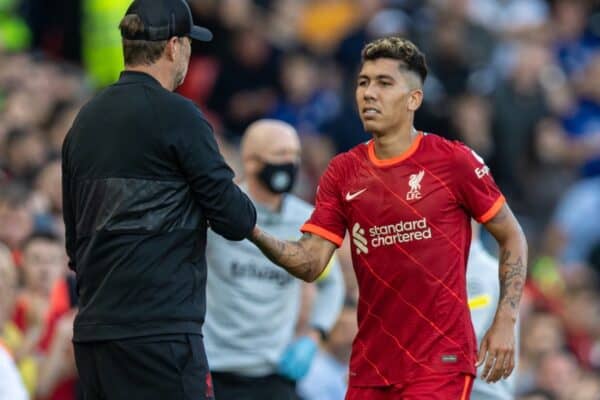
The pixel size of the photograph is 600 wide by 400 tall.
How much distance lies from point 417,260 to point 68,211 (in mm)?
1652

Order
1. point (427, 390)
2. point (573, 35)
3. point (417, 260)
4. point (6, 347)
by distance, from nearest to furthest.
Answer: point (427, 390) → point (417, 260) → point (6, 347) → point (573, 35)

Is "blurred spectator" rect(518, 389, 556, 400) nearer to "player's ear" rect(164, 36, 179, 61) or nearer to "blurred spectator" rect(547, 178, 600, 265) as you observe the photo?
"blurred spectator" rect(547, 178, 600, 265)

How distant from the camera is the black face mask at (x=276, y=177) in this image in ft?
31.6

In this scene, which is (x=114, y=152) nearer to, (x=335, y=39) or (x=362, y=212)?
(x=362, y=212)

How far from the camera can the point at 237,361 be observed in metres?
9.52

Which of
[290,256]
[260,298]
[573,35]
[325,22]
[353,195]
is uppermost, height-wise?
[573,35]

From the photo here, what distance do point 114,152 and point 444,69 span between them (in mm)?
10061

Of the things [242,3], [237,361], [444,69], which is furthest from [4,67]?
[237,361]

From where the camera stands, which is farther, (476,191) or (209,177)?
(476,191)

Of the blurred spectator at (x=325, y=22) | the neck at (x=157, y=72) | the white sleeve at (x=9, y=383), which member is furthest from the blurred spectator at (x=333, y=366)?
the blurred spectator at (x=325, y=22)

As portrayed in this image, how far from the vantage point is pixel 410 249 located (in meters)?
7.61

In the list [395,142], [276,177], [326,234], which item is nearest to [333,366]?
[276,177]

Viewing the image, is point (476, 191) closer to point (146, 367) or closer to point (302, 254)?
point (302, 254)

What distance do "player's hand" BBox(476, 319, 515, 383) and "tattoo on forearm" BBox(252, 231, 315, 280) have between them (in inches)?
37.8
